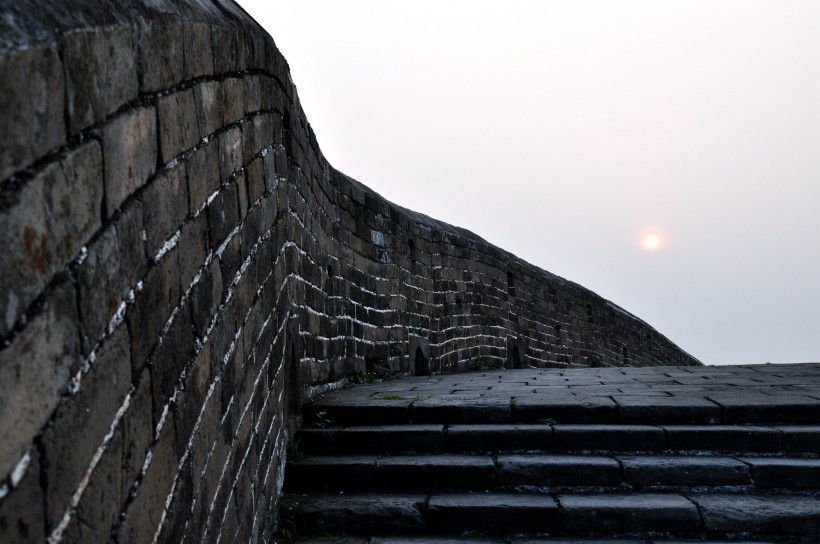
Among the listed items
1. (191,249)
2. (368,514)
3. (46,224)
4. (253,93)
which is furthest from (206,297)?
(368,514)

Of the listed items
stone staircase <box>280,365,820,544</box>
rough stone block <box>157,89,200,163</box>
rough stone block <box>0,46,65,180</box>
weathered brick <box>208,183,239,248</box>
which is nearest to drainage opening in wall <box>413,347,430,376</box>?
stone staircase <box>280,365,820,544</box>

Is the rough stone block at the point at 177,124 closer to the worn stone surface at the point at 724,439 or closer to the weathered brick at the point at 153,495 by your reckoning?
the weathered brick at the point at 153,495

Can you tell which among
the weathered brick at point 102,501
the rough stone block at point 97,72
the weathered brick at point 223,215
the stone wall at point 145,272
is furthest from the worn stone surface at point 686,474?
the rough stone block at point 97,72

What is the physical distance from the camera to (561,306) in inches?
558

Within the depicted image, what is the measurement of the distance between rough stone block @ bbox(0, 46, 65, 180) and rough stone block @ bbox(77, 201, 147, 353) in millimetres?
224

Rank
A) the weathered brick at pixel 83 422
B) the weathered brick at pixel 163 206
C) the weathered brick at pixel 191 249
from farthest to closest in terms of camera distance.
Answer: the weathered brick at pixel 191 249 → the weathered brick at pixel 163 206 → the weathered brick at pixel 83 422

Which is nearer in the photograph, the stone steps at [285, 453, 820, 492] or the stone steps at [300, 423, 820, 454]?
the stone steps at [285, 453, 820, 492]

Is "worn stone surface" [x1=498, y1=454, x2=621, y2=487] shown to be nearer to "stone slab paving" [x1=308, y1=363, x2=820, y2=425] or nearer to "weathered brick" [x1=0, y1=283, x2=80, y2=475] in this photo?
"stone slab paving" [x1=308, y1=363, x2=820, y2=425]

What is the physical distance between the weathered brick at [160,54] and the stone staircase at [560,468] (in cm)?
220

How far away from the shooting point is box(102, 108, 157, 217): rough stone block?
142 cm

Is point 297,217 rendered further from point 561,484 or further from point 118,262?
point 118,262

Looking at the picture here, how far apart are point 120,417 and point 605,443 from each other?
3046 millimetres

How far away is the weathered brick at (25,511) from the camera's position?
39.8 inches

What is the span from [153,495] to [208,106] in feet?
3.66
